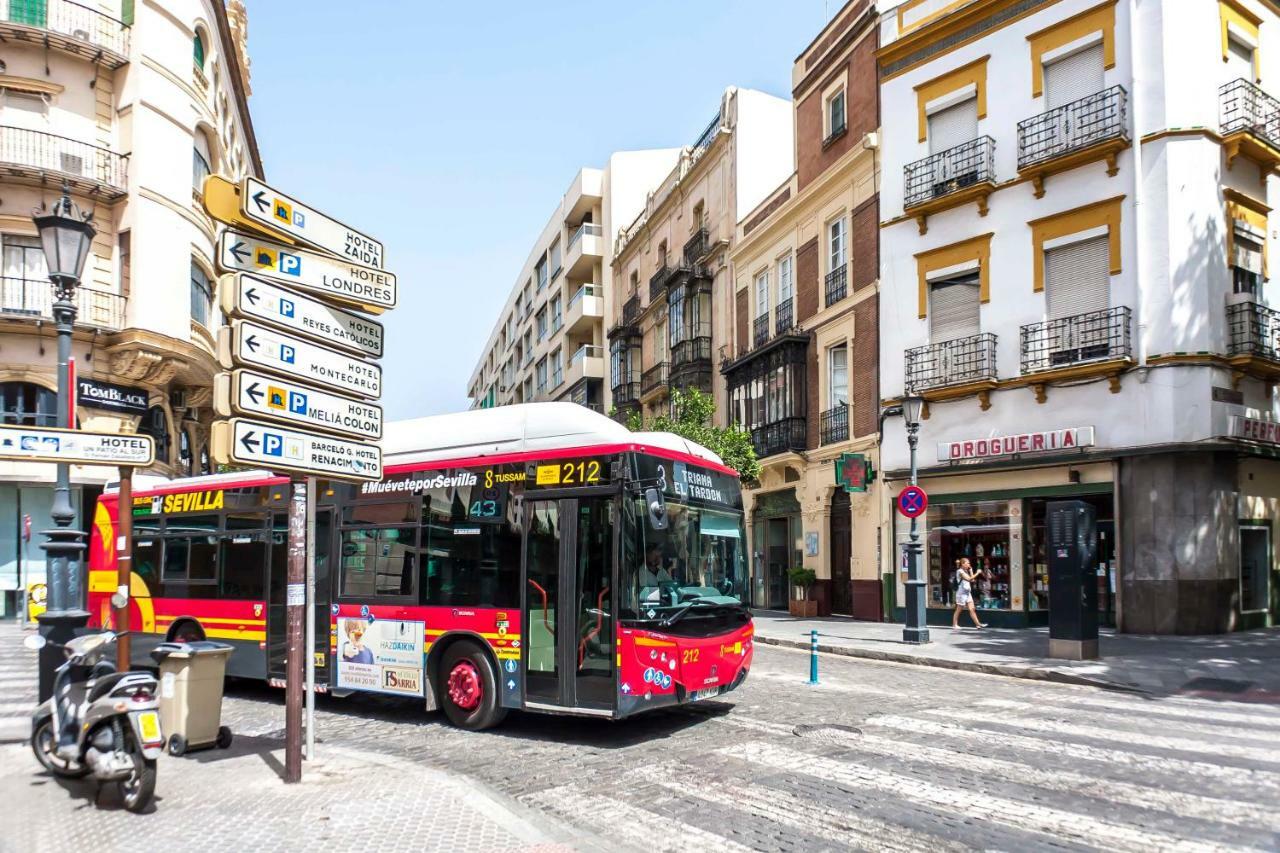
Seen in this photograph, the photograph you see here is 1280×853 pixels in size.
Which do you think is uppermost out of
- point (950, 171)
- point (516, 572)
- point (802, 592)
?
point (950, 171)

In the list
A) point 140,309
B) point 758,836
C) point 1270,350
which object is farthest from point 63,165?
point 1270,350

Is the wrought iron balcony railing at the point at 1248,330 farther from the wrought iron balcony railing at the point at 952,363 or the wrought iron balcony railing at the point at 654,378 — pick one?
the wrought iron balcony railing at the point at 654,378

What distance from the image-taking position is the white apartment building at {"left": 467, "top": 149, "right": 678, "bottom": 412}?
4772 centimetres

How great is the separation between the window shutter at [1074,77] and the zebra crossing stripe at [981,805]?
53.4 ft

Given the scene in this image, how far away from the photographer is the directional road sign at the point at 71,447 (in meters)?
8.72

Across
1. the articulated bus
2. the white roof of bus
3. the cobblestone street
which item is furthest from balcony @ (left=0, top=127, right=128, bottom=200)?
the cobblestone street

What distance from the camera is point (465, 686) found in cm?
987

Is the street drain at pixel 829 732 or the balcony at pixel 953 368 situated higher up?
the balcony at pixel 953 368

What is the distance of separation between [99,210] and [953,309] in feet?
68.8

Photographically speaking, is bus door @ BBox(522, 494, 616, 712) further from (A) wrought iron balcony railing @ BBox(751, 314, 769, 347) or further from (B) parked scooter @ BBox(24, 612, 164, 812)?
(A) wrought iron balcony railing @ BBox(751, 314, 769, 347)

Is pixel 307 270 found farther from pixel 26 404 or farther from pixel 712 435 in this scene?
pixel 26 404

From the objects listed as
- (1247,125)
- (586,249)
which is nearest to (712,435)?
(1247,125)

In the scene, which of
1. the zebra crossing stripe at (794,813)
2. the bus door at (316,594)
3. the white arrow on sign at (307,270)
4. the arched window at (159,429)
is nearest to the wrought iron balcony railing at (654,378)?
the arched window at (159,429)

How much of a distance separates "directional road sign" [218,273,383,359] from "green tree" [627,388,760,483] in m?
17.1
